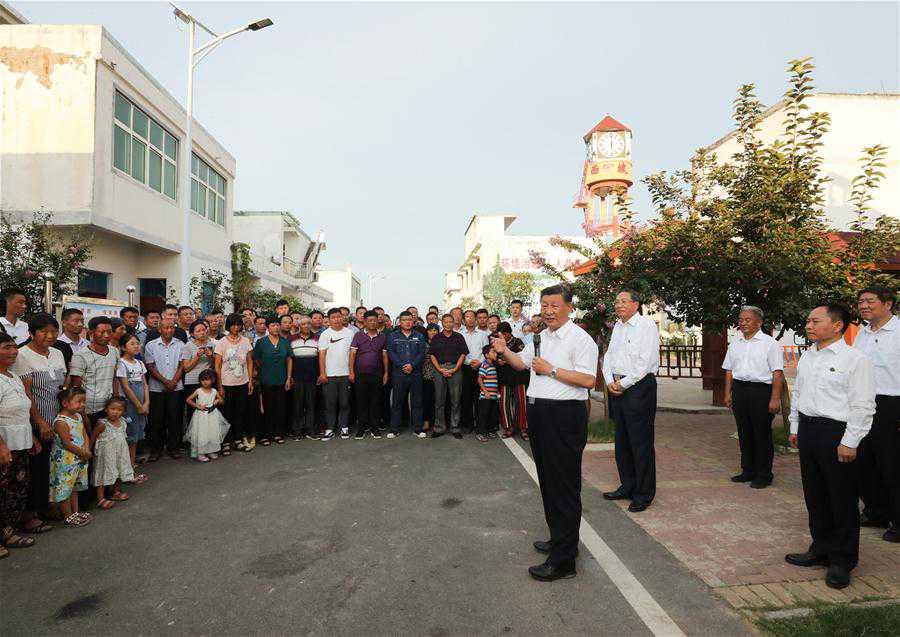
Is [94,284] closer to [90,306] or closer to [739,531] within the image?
[90,306]

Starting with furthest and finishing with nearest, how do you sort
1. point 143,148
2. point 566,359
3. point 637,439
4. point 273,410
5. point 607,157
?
point 607,157 → point 143,148 → point 273,410 → point 637,439 → point 566,359

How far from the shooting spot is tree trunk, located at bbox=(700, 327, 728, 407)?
37.1 ft

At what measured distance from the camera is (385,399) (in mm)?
9023

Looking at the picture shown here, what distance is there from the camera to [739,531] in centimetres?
446

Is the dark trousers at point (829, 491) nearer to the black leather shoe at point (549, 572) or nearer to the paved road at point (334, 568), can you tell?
the paved road at point (334, 568)

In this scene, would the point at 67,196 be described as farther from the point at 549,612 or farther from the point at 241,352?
the point at 549,612

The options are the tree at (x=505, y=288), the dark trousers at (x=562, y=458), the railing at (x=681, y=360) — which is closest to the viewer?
the dark trousers at (x=562, y=458)

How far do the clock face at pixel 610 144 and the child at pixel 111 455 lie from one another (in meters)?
34.5

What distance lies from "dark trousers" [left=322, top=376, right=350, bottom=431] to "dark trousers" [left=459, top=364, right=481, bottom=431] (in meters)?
1.89

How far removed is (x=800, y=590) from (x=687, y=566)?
682 mm

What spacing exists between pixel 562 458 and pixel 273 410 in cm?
566

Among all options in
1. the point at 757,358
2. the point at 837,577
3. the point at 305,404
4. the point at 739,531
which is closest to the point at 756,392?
the point at 757,358

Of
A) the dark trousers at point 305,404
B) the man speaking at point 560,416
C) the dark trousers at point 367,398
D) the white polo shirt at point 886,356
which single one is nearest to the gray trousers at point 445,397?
the dark trousers at point 367,398

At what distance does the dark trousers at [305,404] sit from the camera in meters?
8.41
